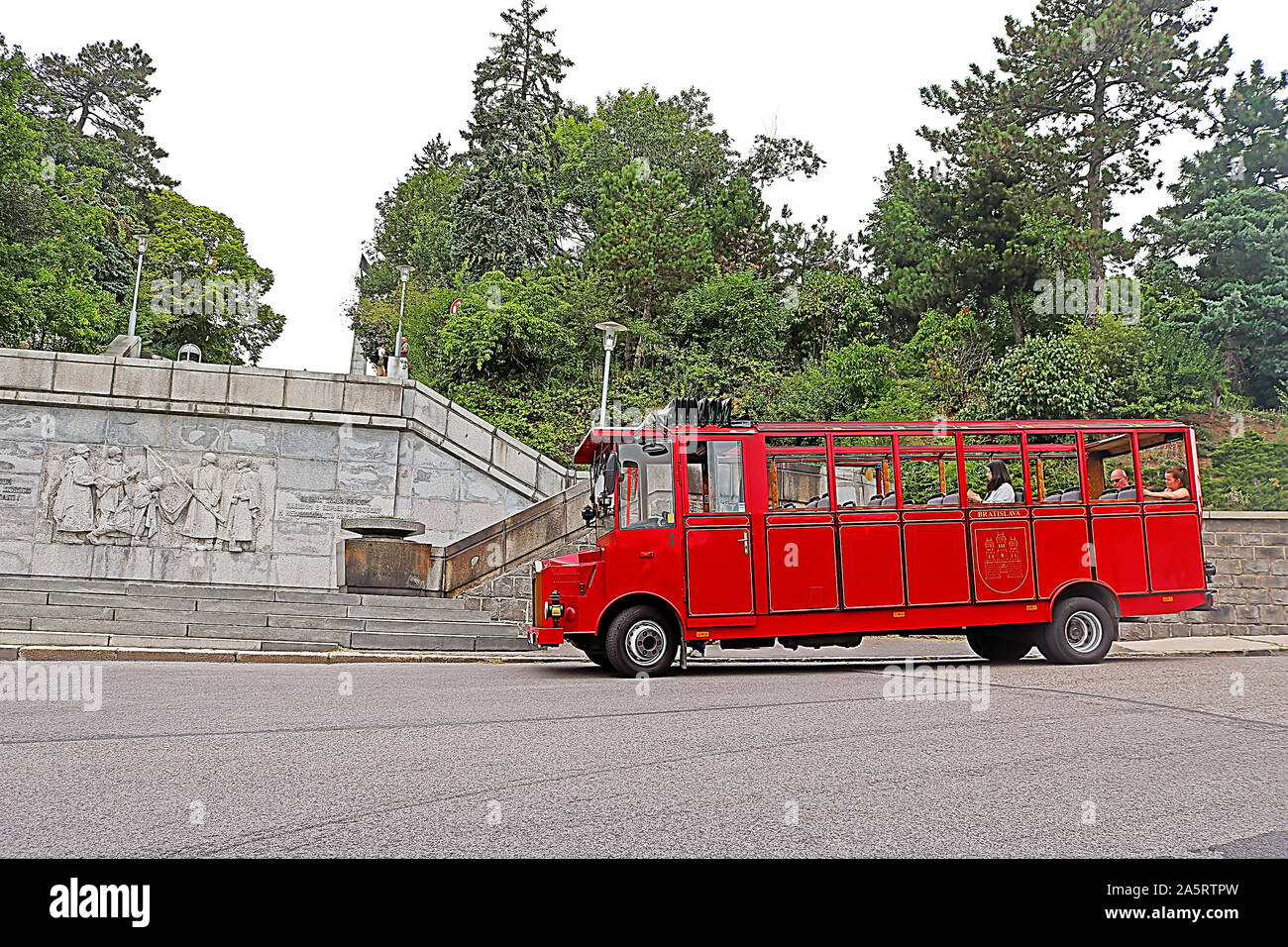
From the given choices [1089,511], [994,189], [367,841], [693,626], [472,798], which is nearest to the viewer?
[367,841]

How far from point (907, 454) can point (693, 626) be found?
353cm

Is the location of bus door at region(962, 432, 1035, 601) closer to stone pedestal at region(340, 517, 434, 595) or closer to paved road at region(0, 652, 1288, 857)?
paved road at region(0, 652, 1288, 857)

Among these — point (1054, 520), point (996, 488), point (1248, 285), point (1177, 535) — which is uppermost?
point (1248, 285)

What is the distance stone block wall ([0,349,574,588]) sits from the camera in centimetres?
2142

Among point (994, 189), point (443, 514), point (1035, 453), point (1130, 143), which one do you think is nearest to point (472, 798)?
point (1035, 453)

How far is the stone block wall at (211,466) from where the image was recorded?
21.4 meters

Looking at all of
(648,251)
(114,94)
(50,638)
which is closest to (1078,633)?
(50,638)

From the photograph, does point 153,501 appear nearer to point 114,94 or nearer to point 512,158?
point 512,158

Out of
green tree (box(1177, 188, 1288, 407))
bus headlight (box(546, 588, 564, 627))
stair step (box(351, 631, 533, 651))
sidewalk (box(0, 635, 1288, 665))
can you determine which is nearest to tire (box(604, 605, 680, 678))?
bus headlight (box(546, 588, 564, 627))

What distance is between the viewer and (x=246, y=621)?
15.8 meters

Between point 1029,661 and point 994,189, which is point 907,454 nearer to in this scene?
point 1029,661

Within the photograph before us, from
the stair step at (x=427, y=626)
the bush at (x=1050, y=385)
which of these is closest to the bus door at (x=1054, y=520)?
the stair step at (x=427, y=626)

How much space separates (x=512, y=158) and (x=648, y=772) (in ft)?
135

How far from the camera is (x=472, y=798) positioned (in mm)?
4855
